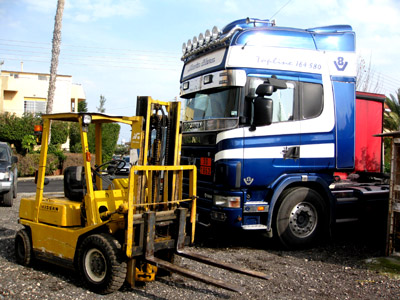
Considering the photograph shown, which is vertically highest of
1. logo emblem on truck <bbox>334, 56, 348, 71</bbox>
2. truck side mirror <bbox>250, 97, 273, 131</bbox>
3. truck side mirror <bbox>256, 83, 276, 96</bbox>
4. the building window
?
the building window

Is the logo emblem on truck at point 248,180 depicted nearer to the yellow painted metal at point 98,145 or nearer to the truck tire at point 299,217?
the truck tire at point 299,217

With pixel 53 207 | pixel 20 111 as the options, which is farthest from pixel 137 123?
pixel 20 111

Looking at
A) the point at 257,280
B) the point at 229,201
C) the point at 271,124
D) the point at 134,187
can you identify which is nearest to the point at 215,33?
the point at 271,124

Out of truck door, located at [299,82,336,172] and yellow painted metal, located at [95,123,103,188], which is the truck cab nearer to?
truck door, located at [299,82,336,172]

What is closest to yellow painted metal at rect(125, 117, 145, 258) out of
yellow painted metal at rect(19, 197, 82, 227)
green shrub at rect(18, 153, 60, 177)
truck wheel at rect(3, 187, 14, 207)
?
yellow painted metal at rect(19, 197, 82, 227)

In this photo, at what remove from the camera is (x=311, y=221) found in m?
7.53

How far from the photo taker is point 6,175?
37.9ft

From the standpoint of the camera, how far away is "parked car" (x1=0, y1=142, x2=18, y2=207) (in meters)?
11.5

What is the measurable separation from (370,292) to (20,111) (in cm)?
3371

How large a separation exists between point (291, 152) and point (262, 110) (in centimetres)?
102

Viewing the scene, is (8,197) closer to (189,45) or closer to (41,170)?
(41,170)

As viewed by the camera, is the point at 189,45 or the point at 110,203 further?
the point at 189,45

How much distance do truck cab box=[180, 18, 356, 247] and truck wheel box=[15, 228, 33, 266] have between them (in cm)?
290

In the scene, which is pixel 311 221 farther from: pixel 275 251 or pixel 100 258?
pixel 100 258
